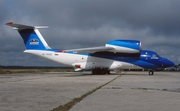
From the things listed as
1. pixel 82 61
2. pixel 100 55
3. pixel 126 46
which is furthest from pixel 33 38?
pixel 126 46

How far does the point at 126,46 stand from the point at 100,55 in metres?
3.70

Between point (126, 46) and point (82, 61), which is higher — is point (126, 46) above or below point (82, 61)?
above

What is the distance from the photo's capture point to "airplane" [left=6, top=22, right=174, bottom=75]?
3225 cm

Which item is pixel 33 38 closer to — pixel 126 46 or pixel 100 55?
pixel 100 55

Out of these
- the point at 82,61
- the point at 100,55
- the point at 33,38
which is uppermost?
the point at 33,38

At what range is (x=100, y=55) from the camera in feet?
111

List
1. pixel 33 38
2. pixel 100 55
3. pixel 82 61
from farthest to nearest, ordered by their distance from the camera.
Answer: pixel 33 38 → pixel 82 61 → pixel 100 55

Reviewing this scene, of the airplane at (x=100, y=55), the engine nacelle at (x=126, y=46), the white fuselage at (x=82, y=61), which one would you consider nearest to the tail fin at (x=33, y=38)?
the airplane at (x=100, y=55)

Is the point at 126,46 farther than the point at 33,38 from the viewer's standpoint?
No

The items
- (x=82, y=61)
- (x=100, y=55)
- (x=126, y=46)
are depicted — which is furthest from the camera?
(x=82, y=61)

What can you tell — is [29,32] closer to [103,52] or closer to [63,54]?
[63,54]

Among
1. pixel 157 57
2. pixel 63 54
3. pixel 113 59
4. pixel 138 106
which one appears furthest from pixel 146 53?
pixel 138 106

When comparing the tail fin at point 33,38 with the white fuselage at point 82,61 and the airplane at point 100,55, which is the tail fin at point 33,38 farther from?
the white fuselage at point 82,61

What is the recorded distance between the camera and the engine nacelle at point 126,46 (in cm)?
3177
